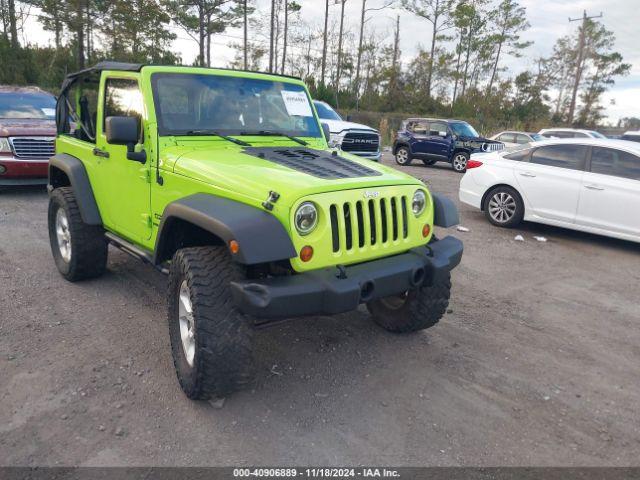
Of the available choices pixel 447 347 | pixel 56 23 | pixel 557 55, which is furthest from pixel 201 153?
pixel 557 55

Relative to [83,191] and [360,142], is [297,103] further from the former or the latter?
[360,142]

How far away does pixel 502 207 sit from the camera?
8125 mm

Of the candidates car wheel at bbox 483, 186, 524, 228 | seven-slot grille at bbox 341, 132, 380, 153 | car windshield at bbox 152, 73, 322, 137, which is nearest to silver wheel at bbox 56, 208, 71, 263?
car windshield at bbox 152, 73, 322, 137

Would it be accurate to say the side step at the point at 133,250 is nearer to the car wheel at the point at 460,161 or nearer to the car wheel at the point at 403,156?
the car wheel at the point at 460,161

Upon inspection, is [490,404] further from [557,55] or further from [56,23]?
[557,55]

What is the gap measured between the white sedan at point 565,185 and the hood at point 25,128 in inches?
286

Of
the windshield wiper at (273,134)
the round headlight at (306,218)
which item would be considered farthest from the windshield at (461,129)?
the round headlight at (306,218)

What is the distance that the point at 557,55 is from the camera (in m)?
46.0

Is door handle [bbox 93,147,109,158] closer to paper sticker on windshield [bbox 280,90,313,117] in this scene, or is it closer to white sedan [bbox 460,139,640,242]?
paper sticker on windshield [bbox 280,90,313,117]

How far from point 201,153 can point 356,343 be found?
188 cm

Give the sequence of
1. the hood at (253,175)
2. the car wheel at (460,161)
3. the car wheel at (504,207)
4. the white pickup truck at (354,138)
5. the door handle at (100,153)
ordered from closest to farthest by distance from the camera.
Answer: the hood at (253,175) → the door handle at (100,153) → the car wheel at (504,207) → the white pickup truck at (354,138) → the car wheel at (460,161)

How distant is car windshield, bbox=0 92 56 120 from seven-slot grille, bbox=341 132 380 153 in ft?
20.6

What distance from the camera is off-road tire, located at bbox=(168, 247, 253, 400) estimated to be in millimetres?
2811

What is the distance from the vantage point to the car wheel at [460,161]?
650 inches
